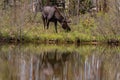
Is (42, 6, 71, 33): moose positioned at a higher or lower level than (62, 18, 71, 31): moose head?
higher

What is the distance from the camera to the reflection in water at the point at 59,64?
14898mm

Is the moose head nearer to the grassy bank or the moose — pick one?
the moose

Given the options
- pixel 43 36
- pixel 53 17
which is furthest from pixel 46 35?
pixel 53 17

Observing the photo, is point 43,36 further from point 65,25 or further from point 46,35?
point 65,25

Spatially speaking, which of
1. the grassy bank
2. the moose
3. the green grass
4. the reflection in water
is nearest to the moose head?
the moose

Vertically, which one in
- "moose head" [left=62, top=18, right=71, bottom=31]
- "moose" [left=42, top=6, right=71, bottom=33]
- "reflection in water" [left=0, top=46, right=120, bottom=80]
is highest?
"moose" [left=42, top=6, right=71, bottom=33]

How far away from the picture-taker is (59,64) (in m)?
18.2

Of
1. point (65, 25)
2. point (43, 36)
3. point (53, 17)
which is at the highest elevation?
point (53, 17)

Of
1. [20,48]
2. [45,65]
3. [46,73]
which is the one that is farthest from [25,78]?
[20,48]

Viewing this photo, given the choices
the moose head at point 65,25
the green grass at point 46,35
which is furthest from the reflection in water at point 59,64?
the moose head at point 65,25

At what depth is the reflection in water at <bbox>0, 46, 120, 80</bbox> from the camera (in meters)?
14.9

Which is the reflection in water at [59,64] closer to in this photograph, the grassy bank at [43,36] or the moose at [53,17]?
the grassy bank at [43,36]

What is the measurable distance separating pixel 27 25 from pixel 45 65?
37.2ft

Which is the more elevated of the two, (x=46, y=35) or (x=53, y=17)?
(x=53, y=17)
